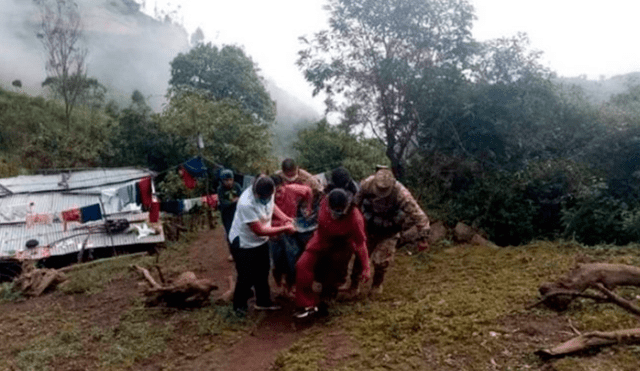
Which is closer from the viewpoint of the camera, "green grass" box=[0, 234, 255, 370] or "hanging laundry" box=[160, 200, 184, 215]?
"green grass" box=[0, 234, 255, 370]

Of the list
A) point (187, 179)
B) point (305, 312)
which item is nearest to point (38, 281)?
point (305, 312)

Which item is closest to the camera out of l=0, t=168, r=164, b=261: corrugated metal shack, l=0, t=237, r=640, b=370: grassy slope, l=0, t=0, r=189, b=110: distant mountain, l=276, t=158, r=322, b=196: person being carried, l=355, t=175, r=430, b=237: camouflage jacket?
l=0, t=237, r=640, b=370: grassy slope

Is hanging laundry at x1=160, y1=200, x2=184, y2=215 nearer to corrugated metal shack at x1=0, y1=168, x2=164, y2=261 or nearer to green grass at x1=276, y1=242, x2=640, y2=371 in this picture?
corrugated metal shack at x1=0, y1=168, x2=164, y2=261

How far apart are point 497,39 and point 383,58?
2.72m

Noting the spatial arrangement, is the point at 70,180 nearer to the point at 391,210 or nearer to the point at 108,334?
the point at 108,334

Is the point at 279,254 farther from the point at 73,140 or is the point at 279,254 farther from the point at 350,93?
the point at 73,140

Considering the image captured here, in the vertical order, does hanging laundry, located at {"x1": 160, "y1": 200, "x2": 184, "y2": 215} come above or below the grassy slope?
above

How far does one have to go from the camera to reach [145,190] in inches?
461

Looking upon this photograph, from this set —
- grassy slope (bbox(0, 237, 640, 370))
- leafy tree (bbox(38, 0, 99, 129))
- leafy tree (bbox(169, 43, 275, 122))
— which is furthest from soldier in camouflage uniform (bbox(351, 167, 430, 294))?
leafy tree (bbox(38, 0, 99, 129))

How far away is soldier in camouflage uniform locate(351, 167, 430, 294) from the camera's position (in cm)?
553

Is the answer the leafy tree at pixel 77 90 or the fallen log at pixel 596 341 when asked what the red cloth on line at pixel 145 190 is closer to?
the fallen log at pixel 596 341

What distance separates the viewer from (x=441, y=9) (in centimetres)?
1134

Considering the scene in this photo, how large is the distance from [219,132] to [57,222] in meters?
5.78

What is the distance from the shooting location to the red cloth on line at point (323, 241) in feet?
15.5
